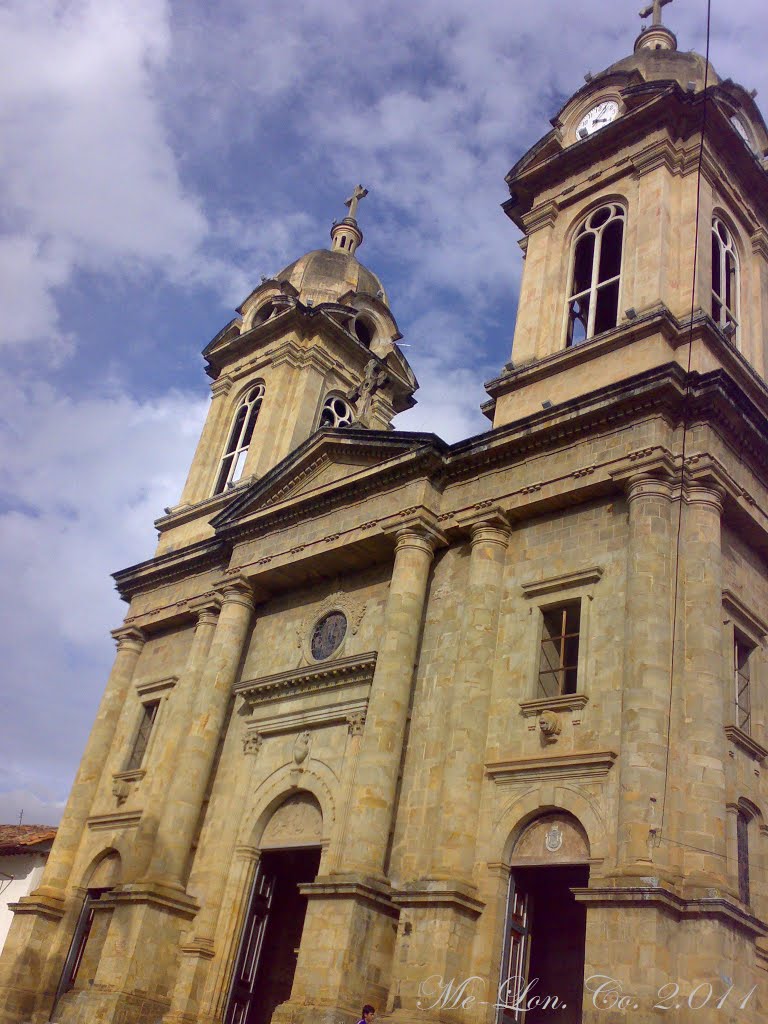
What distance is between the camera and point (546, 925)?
18.8 metres

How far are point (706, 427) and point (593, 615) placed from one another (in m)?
3.81

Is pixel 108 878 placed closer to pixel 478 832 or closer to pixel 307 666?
pixel 307 666

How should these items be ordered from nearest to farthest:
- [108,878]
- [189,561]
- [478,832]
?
[478,832] → [108,878] → [189,561]

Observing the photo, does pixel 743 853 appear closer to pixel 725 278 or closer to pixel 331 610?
pixel 331 610

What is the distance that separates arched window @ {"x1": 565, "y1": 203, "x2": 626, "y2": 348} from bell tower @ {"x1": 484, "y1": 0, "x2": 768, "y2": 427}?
4 centimetres

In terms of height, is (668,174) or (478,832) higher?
(668,174)

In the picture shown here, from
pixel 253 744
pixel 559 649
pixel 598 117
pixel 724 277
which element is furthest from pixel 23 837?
pixel 598 117

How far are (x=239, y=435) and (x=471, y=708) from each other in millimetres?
16224

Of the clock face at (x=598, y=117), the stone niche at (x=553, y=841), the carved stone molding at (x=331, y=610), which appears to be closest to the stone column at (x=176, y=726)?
the carved stone molding at (x=331, y=610)

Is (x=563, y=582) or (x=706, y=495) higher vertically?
(x=706, y=495)

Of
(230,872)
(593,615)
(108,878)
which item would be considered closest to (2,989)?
(108,878)

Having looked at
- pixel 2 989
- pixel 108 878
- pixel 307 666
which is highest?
pixel 307 666

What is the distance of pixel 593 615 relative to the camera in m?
17.2

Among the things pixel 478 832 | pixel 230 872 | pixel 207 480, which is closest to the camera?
pixel 478 832
